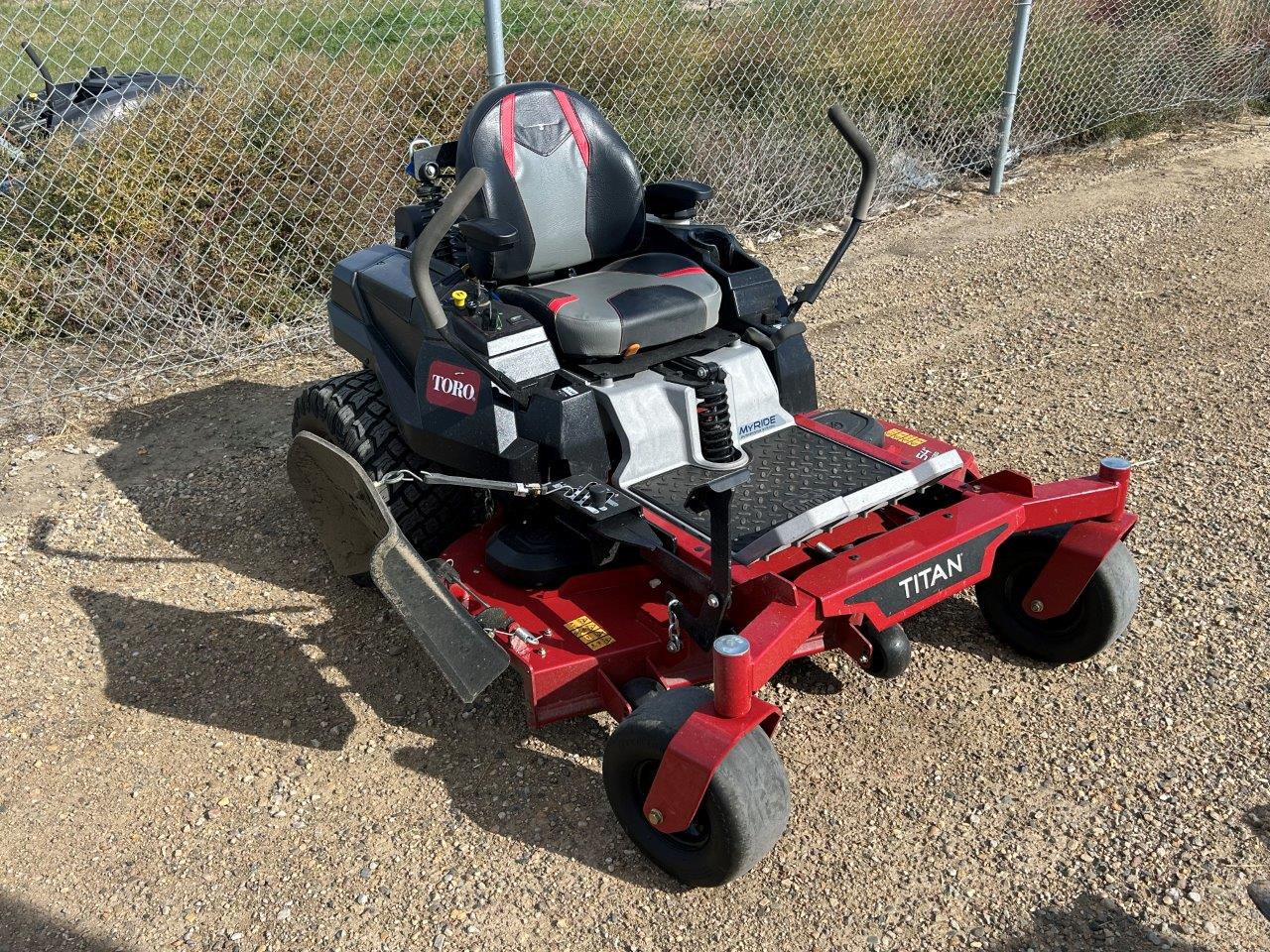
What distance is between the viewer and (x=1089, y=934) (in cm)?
259

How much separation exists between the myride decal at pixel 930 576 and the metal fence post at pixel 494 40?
10.7 ft

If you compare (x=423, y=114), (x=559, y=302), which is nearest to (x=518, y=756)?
(x=559, y=302)

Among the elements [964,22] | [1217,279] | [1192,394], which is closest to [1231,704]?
[1192,394]

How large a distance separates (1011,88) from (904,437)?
483 cm

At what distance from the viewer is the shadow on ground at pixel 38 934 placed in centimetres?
263

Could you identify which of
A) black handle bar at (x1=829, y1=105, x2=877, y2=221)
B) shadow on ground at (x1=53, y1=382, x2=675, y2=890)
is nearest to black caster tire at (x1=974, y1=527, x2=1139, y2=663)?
black handle bar at (x1=829, y1=105, x2=877, y2=221)

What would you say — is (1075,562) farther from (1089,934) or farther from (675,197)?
(675,197)

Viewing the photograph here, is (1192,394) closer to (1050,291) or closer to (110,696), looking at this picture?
(1050,291)

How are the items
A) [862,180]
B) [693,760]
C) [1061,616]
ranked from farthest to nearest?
1. [862,180]
2. [1061,616]
3. [693,760]

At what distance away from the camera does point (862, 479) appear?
338 centimetres

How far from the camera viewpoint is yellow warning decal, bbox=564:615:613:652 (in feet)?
10.2

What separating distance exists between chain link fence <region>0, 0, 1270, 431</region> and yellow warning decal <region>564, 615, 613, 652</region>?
3174 mm

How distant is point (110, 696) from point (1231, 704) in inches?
130

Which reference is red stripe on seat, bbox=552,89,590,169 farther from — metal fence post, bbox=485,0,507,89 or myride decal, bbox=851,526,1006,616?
myride decal, bbox=851,526,1006,616
